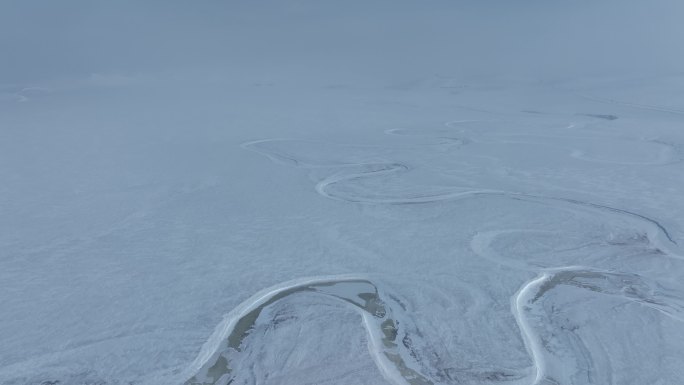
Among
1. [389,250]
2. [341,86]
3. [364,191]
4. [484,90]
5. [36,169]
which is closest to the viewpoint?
[389,250]

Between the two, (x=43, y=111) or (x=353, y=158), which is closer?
(x=353, y=158)

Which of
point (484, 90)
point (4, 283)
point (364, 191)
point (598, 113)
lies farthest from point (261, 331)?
point (484, 90)

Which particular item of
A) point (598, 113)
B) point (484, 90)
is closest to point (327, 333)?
point (598, 113)

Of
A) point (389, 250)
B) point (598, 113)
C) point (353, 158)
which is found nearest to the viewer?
point (389, 250)

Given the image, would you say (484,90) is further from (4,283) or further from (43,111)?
(4,283)

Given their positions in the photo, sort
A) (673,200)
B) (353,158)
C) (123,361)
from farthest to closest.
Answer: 1. (353,158)
2. (673,200)
3. (123,361)

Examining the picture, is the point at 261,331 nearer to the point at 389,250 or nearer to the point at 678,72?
the point at 389,250

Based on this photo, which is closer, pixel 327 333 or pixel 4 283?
pixel 327 333

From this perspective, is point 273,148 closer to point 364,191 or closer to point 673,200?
point 364,191

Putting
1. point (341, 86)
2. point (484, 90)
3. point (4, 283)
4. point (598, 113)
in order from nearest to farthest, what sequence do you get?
point (4, 283), point (598, 113), point (484, 90), point (341, 86)
